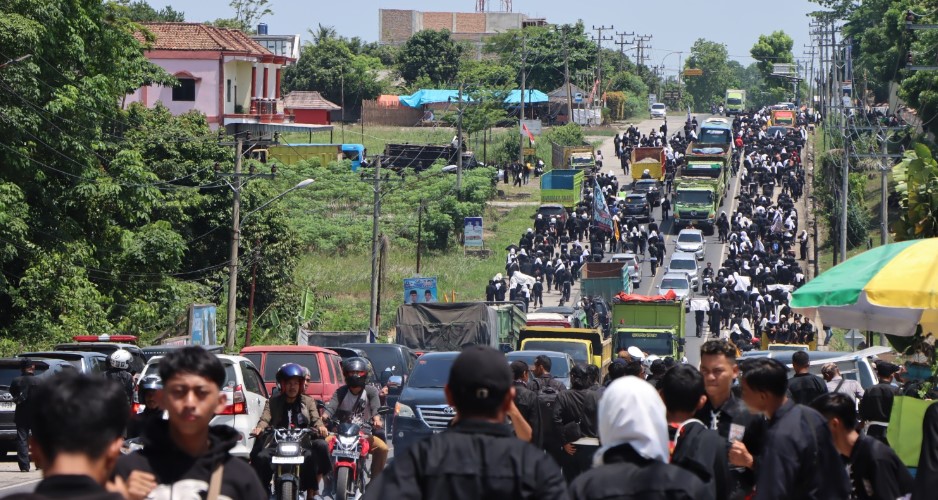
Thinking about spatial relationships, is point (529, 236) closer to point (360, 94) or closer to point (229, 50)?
point (229, 50)

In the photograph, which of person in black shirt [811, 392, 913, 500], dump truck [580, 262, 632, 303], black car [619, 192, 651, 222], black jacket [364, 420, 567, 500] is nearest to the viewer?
black jacket [364, 420, 567, 500]

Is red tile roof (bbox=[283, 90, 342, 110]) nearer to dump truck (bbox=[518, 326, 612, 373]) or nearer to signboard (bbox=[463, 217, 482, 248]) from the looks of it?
signboard (bbox=[463, 217, 482, 248])

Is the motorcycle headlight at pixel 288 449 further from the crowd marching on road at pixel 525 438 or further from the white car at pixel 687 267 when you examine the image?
the white car at pixel 687 267

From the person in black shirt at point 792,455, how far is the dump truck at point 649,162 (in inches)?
2680

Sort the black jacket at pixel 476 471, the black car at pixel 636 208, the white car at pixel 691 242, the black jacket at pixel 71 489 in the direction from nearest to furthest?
the black jacket at pixel 71 489
the black jacket at pixel 476 471
the white car at pixel 691 242
the black car at pixel 636 208

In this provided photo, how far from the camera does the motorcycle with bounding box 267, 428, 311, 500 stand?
446 inches

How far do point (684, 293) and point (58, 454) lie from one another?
154 feet

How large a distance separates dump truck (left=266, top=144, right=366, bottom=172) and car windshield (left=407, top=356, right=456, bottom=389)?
58.7 m

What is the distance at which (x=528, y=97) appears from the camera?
10844 cm

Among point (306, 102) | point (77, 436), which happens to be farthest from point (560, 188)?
point (77, 436)

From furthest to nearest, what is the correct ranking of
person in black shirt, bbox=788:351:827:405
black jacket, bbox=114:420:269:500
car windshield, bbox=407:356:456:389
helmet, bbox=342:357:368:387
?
car windshield, bbox=407:356:456:389 < helmet, bbox=342:357:368:387 < person in black shirt, bbox=788:351:827:405 < black jacket, bbox=114:420:269:500

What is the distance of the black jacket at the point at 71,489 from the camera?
396 cm

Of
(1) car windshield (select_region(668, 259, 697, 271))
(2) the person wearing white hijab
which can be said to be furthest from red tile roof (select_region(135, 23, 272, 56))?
(2) the person wearing white hijab

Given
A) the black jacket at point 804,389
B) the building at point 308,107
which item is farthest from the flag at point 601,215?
the black jacket at point 804,389
